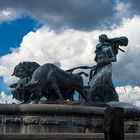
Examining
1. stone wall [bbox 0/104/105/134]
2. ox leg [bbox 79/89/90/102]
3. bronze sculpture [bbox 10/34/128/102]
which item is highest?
bronze sculpture [bbox 10/34/128/102]

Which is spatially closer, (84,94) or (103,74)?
(84,94)

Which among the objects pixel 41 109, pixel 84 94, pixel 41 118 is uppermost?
pixel 84 94

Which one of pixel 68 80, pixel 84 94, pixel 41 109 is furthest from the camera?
pixel 84 94

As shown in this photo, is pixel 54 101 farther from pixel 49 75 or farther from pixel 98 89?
pixel 98 89

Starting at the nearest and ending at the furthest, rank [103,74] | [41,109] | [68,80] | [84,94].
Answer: [41,109] < [68,80] < [84,94] < [103,74]

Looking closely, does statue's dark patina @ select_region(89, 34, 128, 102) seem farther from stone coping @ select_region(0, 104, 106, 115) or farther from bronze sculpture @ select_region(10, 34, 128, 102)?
stone coping @ select_region(0, 104, 106, 115)

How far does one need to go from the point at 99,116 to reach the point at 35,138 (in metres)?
7.43

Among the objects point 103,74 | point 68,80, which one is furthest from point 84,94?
point 103,74

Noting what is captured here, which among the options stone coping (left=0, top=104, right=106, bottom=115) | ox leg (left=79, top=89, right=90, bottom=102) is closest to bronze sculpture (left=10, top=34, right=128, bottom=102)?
ox leg (left=79, top=89, right=90, bottom=102)

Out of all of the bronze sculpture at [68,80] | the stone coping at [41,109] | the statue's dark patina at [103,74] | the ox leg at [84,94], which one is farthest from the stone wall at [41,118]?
the statue's dark patina at [103,74]

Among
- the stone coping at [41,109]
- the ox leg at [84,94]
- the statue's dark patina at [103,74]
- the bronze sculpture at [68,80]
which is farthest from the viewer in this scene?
the statue's dark patina at [103,74]

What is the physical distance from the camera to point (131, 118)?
21016mm

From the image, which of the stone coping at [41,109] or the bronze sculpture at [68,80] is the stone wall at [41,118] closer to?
the stone coping at [41,109]

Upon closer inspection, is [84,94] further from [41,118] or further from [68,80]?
[41,118]
